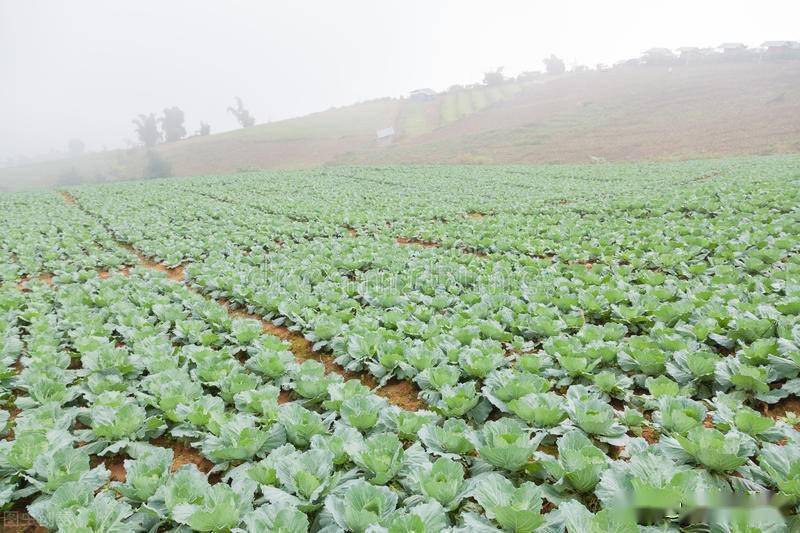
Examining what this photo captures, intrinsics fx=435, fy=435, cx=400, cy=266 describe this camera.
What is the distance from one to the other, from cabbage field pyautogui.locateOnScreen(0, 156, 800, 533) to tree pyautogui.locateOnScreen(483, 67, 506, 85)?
346 ft

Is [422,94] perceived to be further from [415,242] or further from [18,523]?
[18,523]

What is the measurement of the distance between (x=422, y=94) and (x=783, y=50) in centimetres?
6587

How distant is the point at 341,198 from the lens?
958 inches

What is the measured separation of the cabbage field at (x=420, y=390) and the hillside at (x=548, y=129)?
3943 cm

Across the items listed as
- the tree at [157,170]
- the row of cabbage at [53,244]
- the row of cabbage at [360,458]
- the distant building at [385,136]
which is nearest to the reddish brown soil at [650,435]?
the row of cabbage at [360,458]

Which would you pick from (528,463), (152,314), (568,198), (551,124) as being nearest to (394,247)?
(152,314)

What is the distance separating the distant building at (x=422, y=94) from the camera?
99969 millimetres

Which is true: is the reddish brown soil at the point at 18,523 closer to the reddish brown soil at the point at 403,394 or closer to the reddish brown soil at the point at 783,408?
the reddish brown soil at the point at 403,394

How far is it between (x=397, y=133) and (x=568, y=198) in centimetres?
5812

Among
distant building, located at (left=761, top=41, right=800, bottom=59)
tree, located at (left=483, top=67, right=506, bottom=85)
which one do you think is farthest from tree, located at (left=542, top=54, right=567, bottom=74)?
distant building, located at (left=761, top=41, right=800, bottom=59)

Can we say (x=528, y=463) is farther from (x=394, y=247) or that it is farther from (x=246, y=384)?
(x=394, y=247)

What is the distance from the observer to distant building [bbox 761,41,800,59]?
2849 inches

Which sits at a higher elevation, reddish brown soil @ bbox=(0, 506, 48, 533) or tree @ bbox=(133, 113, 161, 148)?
tree @ bbox=(133, 113, 161, 148)

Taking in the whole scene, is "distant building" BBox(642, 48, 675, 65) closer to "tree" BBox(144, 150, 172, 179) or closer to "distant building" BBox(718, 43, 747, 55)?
"distant building" BBox(718, 43, 747, 55)
